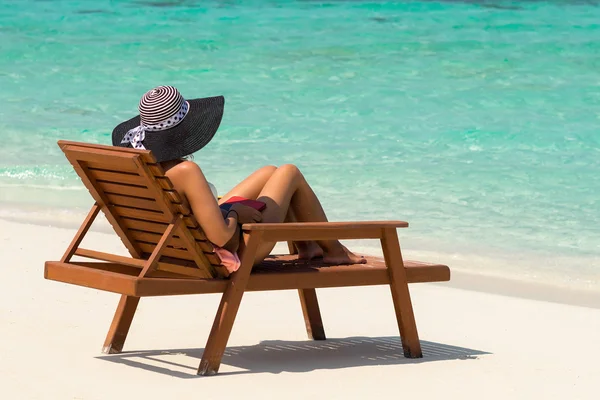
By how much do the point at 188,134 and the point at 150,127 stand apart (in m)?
0.15

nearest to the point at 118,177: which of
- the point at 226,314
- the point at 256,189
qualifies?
the point at 226,314

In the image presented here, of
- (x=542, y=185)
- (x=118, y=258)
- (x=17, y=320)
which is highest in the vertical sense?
(x=118, y=258)

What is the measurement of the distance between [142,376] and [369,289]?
2390mm

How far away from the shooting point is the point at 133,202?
14.5 ft

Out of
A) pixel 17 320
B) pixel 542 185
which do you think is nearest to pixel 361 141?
pixel 542 185

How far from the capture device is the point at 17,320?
521 centimetres

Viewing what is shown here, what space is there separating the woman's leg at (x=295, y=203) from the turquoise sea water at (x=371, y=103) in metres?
2.66

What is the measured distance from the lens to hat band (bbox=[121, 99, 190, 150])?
439 cm

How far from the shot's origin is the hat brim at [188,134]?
14.4 feet

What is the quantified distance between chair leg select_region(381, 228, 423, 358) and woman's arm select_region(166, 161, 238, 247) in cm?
76

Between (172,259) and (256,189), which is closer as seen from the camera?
(172,259)

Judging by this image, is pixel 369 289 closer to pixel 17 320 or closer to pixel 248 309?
pixel 248 309

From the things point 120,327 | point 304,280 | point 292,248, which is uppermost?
point 304,280

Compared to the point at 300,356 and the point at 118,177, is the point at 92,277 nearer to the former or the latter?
the point at 118,177
